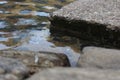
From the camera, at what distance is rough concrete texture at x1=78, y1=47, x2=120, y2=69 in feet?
8.34

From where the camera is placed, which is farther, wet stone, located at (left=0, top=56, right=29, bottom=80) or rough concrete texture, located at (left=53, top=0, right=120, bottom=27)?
rough concrete texture, located at (left=53, top=0, right=120, bottom=27)

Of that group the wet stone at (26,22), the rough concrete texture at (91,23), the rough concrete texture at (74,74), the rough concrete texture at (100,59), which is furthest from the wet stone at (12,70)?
the wet stone at (26,22)

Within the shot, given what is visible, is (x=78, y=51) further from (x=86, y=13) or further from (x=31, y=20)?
(x=31, y=20)

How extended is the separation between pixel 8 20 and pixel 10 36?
45cm

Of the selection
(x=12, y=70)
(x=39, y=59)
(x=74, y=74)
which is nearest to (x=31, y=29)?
(x=39, y=59)

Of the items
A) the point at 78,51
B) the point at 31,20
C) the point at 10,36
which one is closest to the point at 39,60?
the point at 78,51

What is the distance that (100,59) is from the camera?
261cm

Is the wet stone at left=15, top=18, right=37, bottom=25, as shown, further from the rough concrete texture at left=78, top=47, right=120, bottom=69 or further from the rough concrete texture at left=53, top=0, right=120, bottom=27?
the rough concrete texture at left=78, top=47, right=120, bottom=69

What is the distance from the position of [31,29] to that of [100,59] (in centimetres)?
139

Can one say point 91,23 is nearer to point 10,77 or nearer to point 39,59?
point 39,59

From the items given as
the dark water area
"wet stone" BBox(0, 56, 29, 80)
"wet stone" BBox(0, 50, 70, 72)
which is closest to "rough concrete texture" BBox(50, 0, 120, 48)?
the dark water area

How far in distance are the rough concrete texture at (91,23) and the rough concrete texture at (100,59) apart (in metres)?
0.70

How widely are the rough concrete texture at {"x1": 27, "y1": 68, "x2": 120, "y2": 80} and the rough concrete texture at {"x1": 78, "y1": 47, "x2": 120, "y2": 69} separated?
1.09ft

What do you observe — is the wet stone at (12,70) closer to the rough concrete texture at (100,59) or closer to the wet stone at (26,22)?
the rough concrete texture at (100,59)
